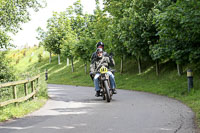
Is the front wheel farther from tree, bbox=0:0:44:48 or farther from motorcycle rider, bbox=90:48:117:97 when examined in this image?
tree, bbox=0:0:44:48

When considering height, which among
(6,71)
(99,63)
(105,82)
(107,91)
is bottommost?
(107,91)

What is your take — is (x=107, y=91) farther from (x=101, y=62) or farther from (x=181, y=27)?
(x=181, y=27)

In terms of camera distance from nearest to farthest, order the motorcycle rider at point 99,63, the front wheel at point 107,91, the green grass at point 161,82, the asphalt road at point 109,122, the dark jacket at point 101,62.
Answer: the asphalt road at point 109,122
the front wheel at point 107,91
the motorcycle rider at point 99,63
the dark jacket at point 101,62
the green grass at point 161,82

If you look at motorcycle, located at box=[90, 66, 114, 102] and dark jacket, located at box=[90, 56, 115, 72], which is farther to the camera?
dark jacket, located at box=[90, 56, 115, 72]

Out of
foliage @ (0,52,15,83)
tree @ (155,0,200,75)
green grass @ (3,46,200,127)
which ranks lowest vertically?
green grass @ (3,46,200,127)

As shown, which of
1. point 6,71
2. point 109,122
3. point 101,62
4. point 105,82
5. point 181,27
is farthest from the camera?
point 181,27

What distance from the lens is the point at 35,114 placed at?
825 centimetres

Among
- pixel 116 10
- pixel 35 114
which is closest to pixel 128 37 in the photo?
pixel 116 10

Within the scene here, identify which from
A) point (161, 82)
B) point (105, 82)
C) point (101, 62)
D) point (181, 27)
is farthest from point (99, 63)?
point (161, 82)

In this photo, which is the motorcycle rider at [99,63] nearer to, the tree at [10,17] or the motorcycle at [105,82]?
the motorcycle at [105,82]

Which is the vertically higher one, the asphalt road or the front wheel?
the front wheel

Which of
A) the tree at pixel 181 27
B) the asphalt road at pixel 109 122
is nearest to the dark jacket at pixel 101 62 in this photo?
the tree at pixel 181 27

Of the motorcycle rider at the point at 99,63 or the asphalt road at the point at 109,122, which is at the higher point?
the motorcycle rider at the point at 99,63

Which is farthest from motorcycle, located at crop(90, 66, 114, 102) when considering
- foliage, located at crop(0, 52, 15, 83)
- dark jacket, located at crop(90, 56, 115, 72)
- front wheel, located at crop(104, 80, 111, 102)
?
foliage, located at crop(0, 52, 15, 83)
